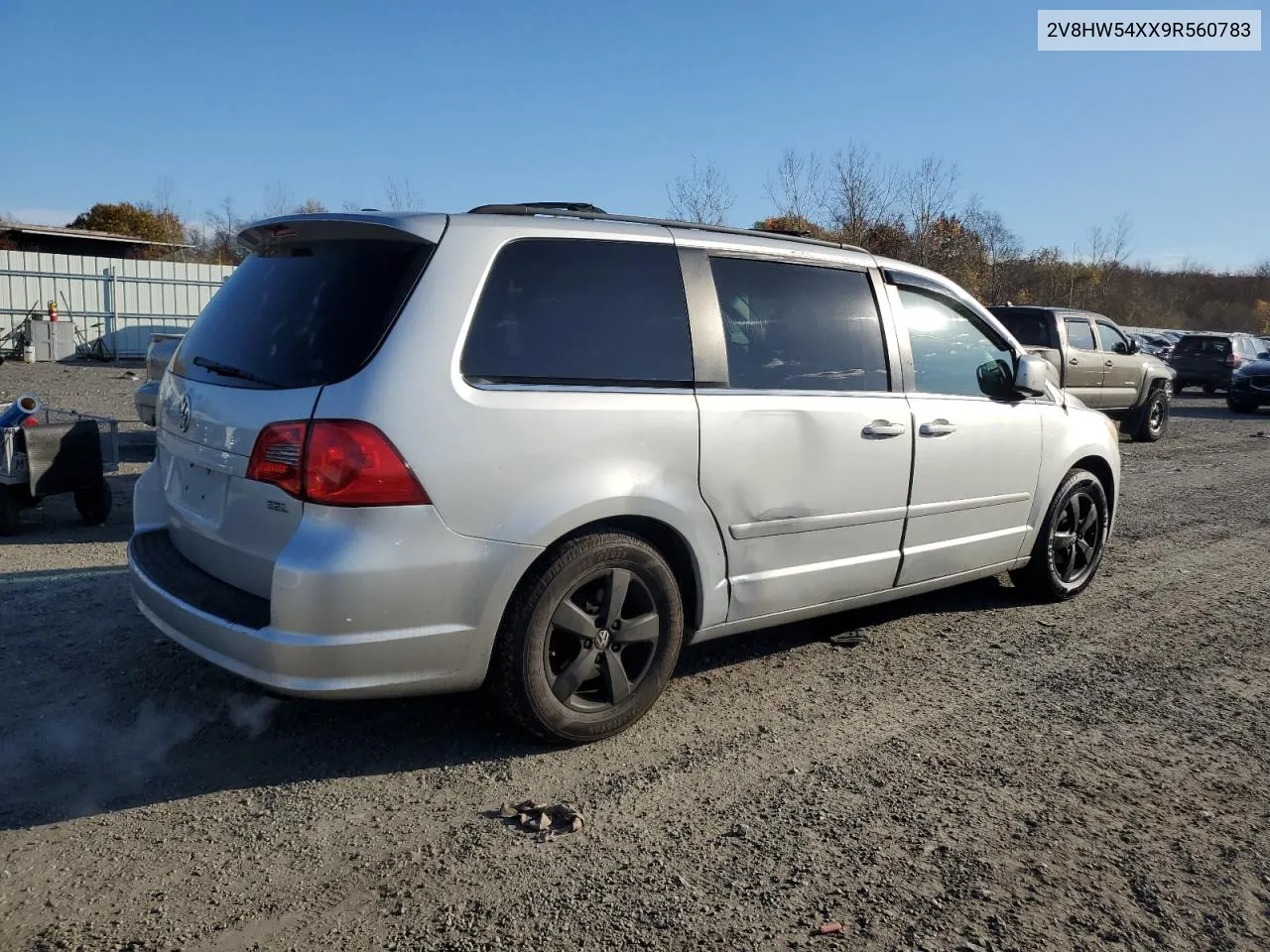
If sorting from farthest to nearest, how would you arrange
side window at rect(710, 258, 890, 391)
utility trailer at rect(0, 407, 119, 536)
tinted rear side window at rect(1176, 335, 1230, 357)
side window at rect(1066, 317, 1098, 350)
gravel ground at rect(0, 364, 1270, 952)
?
tinted rear side window at rect(1176, 335, 1230, 357)
side window at rect(1066, 317, 1098, 350)
utility trailer at rect(0, 407, 119, 536)
side window at rect(710, 258, 890, 391)
gravel ground at rect(0, 364, 1270, 952)

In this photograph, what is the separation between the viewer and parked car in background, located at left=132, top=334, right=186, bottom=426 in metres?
9.05

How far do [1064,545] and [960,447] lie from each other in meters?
1.38

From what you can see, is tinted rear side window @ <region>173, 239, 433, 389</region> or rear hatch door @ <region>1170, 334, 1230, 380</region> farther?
rear hatch door @ <region>1170, 334, 1230, 380</region>

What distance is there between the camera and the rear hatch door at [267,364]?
322 centimetres

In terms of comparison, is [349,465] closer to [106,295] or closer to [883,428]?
[883,428]

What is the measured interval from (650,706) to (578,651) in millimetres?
475

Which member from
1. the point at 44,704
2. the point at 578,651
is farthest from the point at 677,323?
the point at 44,704

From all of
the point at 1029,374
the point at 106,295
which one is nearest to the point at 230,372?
the point at 1029,374

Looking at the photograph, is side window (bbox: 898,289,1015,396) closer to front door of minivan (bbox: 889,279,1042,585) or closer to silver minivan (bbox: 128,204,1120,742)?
front door of minivan (bbox: 889,279,1042,585)


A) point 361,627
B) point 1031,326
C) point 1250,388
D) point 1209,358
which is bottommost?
point 361,627

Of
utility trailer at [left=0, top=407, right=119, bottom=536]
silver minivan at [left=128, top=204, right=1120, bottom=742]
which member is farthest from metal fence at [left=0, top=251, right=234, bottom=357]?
silver minivan at [left=128, top=204, right=1120, bottom=742]

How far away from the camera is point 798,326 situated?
4367 millimetres

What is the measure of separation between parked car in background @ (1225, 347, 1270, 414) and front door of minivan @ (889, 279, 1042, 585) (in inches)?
792

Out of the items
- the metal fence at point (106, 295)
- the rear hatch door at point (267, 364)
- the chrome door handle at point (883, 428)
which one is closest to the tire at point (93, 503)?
the rear hatch door at point (267, 364)
